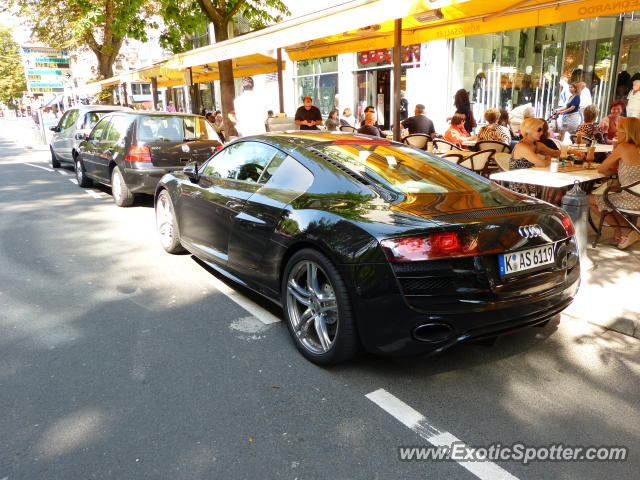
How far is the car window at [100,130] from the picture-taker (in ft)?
32.7

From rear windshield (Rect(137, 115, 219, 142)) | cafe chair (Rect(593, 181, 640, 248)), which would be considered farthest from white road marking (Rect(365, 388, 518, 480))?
rear windshield (Rect(137, 115, 219, 142))

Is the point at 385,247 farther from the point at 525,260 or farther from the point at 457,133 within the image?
the point at 457,133

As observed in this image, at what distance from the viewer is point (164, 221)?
20.7 ft

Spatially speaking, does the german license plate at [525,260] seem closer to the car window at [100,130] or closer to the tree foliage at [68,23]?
the car window at [100,130]

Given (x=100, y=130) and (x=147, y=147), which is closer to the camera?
(x=147, y=147)

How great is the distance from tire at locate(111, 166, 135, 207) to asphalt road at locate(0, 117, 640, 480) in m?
4.29

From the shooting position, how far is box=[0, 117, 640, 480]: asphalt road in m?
2.60

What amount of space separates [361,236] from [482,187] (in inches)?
50.4

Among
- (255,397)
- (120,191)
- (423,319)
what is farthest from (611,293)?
(120,191)

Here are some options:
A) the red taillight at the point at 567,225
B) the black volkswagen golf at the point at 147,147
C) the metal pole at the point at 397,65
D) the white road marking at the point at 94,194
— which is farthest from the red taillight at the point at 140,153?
the red taillight at the point at 567,225

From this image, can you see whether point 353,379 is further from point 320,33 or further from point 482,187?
point 320,33

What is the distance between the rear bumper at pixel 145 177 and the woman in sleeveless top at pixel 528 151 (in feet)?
17.0

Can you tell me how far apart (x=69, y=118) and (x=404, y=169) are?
1256cm

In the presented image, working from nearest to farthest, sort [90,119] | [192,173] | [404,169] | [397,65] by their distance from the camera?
1. [404,169]
2. [192,173]
3. [397,65]
4. [90,119]
